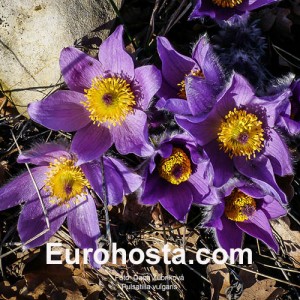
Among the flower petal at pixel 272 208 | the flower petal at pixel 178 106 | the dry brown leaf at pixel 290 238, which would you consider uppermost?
the flower petal at pixel 178 106

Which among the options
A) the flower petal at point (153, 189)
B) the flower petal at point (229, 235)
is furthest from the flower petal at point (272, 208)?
the flower petal at point (153, 189)

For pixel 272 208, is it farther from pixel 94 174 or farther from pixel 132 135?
pixel 94 174

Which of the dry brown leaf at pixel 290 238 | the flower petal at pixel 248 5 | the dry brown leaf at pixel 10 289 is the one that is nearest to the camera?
the flower petal at pixel 248 5

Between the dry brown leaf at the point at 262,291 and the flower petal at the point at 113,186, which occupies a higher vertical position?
the flower petal at the point at 113,186

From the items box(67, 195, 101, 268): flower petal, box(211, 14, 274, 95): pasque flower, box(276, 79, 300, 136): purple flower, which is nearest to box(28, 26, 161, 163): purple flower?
box(67, 195, 101, 268): flower petal

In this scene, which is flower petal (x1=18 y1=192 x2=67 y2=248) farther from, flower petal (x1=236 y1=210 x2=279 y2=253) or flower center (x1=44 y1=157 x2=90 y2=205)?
flower petal (x1=236 y1=210 x2=279 y2=253)

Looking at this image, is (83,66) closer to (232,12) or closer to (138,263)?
(232,12)

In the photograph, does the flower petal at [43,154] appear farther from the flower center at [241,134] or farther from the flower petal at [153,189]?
the flower center at [241,134]

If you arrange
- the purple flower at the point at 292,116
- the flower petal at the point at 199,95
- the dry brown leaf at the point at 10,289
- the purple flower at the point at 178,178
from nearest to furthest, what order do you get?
the flower petal at the point at 199,95 < the purple flower at the point at 292,116 < the purple flower at the point at 178,178 < the dry brown leaf at the point at 10,289
